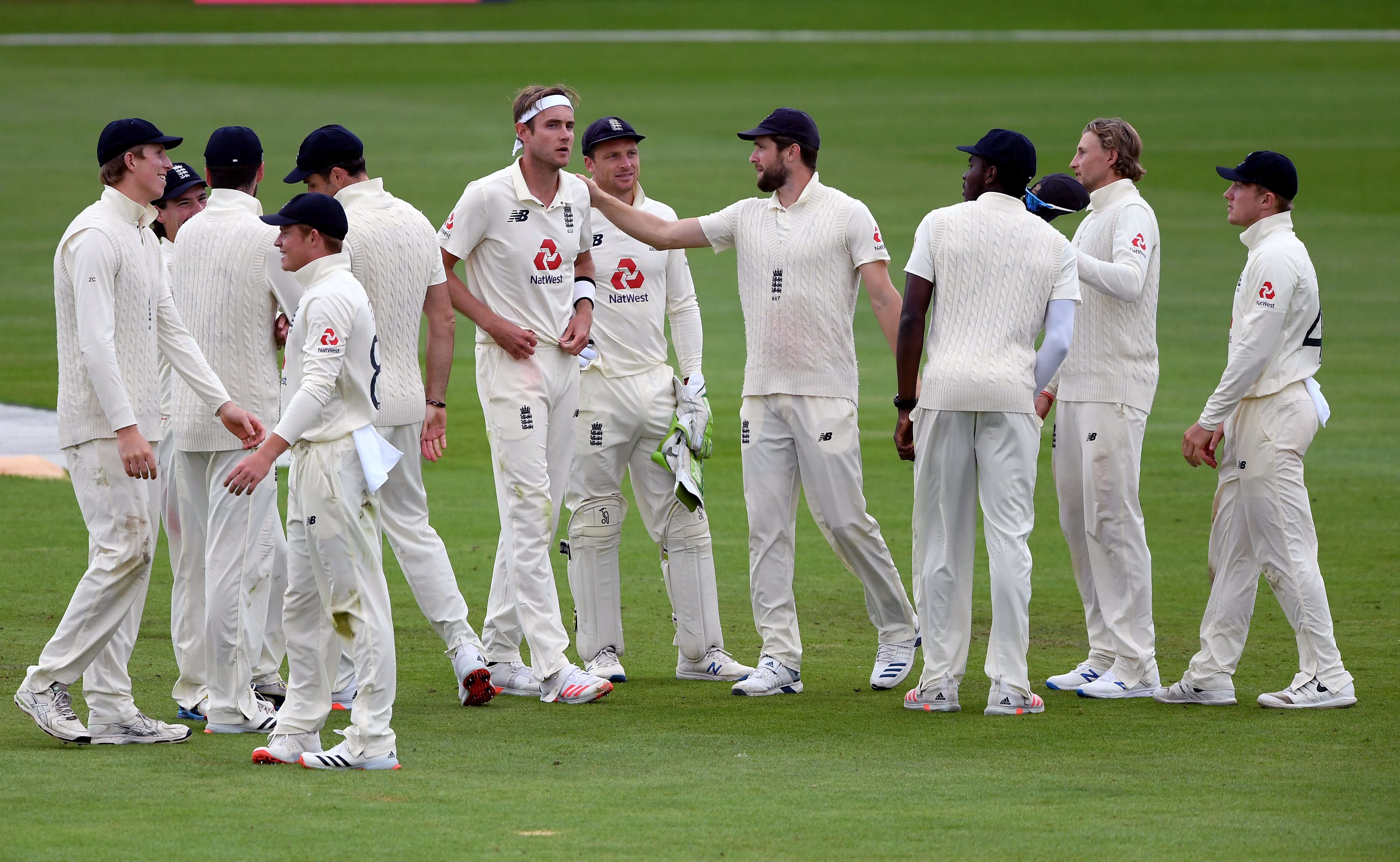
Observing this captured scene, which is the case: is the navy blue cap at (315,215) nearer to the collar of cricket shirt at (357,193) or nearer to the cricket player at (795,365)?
the collar of cricket shirt at (357,193)

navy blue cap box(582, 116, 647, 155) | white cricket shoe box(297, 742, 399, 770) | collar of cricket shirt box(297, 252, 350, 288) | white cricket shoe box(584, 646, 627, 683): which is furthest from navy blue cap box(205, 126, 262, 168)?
white cricket shoe box(584, 646, 627, 683)

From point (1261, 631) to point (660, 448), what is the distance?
3.56 meters

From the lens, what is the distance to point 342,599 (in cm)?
662

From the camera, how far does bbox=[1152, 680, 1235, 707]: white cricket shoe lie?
8.04 meters

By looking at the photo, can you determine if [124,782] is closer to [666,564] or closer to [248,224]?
[248,224]

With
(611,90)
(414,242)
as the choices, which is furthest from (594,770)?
(611,90)

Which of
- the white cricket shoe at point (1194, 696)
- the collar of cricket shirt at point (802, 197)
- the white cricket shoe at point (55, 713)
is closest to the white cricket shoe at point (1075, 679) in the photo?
the white cricket shoe at point (1194, 696)

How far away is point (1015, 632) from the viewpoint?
7750mm

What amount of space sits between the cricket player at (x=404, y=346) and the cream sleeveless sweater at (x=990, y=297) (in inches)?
88.4

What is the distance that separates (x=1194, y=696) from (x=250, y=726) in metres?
4.22

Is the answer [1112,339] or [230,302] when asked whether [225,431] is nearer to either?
[230,302]

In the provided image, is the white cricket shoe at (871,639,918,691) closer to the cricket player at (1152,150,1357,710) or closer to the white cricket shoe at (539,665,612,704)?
the cricket player at (1152,150,1357,710)

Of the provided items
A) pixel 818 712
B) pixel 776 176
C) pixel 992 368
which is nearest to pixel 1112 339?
pixel 992 368

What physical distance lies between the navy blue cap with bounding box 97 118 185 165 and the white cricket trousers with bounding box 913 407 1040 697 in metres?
3.48
